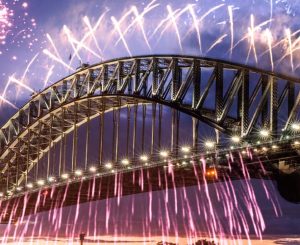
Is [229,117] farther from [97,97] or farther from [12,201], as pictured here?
[12,201]

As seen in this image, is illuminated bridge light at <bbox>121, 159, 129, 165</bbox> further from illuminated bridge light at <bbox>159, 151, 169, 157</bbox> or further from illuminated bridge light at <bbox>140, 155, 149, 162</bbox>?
illuminated bridge light at <bbox>159, 151, 169, 157</bbox>

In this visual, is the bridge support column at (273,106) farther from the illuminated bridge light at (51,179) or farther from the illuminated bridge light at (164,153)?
the illuminated bridge light at (51,179)

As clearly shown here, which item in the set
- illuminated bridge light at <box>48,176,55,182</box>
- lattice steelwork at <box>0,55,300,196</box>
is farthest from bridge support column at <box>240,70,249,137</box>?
illuminated bridge light at <box>48,176,55,182</box>

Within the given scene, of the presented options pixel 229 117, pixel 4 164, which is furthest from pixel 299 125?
pixel 4 164

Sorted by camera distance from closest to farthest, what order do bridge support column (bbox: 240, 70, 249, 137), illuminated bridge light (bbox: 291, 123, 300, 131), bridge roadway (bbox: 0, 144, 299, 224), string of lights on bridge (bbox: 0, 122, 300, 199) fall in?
Result: illuminated bridge light (bbox: 291, 123, 300, 131) → string of lights on bridge (bbox: 0, 122, 300, 199) → bridge roadway (bbox: 0, 144, 299, 224) → bridge support column (bbox: 240, 70, 249, 137)

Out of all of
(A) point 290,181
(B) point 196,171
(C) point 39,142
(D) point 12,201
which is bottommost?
(A) point 290,181


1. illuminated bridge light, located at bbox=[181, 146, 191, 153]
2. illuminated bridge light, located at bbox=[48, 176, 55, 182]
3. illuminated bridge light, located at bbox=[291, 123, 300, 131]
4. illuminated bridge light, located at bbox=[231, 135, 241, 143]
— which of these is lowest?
illuminated bridge light, located at bbox=[291, 123, 300, 131]

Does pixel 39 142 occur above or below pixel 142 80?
above

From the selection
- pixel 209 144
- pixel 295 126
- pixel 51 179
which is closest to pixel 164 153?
pixel 209 144

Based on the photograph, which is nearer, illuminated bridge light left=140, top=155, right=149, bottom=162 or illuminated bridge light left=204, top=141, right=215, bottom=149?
illuminated bridge light left=204, top=141, right=215, bottom=149
